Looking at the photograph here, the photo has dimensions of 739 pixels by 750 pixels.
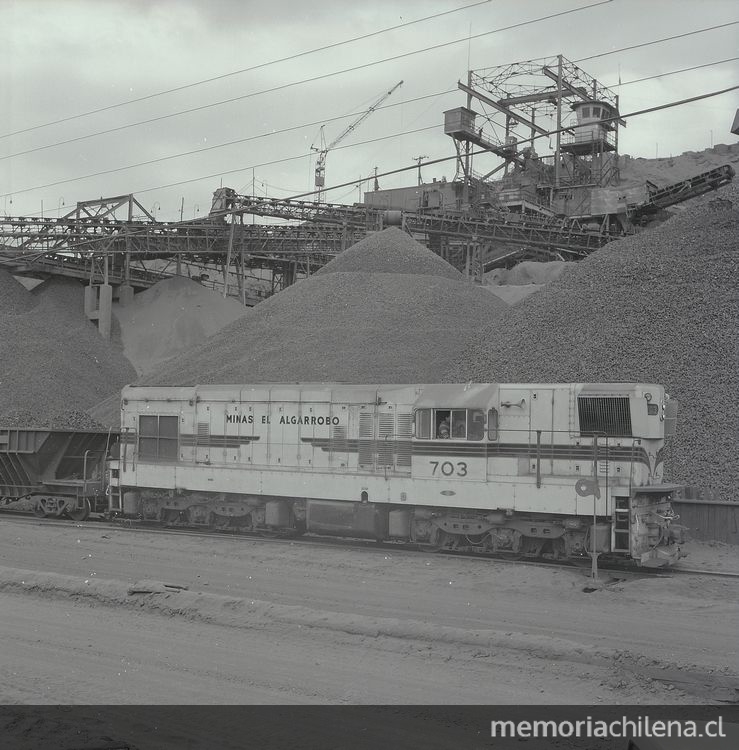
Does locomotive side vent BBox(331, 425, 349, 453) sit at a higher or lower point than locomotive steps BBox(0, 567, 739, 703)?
higher

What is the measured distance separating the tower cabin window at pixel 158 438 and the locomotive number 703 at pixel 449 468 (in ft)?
25.2

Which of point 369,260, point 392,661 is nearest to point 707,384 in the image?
point 392,661

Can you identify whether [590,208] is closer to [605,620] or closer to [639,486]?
[639,486]

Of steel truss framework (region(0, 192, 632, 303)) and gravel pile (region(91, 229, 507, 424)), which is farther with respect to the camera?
steel truss framework (region(0, 192, 632, 303))

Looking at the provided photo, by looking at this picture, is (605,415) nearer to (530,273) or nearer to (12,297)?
(530,273)

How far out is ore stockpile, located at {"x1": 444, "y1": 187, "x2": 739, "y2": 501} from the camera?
79.4 ft

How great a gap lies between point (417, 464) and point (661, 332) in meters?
15.1

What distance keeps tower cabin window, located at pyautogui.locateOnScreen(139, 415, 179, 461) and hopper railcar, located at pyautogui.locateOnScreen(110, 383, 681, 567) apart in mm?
35

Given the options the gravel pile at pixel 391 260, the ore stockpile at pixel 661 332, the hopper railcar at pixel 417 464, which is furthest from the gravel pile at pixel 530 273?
the hopper railcar at pixel 417 464

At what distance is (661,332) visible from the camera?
29469 millimetres

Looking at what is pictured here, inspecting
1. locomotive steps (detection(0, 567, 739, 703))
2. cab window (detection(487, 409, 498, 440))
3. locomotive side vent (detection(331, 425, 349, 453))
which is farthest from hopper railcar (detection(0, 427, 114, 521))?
cab window (detection(487, 409, 498, 440))

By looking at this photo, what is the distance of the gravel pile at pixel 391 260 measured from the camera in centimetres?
4688

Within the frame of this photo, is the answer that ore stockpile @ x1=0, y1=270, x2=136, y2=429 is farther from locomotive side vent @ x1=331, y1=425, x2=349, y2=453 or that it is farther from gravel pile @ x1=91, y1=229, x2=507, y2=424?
locomotive side vent @ x1=331, y1=425, x2=349, y2=453

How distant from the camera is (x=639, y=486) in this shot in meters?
16.2
